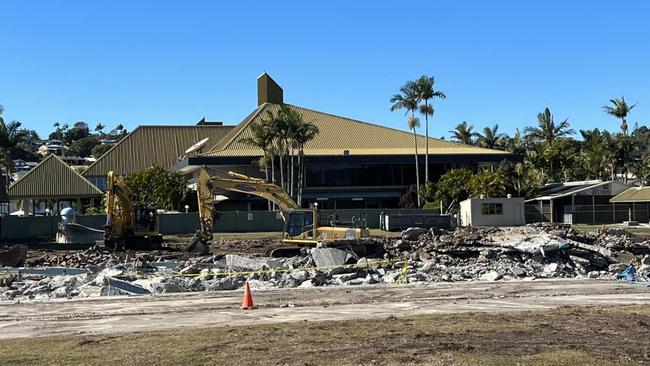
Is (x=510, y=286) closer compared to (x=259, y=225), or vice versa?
(x=510, y=286)

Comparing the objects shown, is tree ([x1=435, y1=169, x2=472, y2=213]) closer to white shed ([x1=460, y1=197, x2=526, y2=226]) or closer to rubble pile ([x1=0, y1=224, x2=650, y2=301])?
white shed ([x1=460, y1=197, x2=526, y2=226])

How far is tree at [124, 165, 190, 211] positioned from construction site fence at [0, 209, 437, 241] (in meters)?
12.9

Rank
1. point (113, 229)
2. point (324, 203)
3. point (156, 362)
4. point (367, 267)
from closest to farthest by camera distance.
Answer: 1. point (156, 362)
2. point (367, 267)
3. point (113, 229)
4. point (324, 203)

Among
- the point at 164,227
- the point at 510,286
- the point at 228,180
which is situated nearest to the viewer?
the point at 510,286

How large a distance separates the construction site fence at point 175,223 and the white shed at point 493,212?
275 inches

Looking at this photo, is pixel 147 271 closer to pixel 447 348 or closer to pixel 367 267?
pixel 367 267

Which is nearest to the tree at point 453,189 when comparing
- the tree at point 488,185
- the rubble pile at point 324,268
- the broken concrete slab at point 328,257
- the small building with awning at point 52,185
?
the tree at point 488,185

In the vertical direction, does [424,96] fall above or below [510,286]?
above

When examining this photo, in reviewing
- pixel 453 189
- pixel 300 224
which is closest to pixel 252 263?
Answer: pixel 300 224

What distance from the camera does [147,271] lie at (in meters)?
32.7

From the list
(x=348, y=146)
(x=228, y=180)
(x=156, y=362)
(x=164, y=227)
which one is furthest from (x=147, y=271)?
(x=348, y=146)

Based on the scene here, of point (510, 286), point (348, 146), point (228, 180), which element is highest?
point (348, 146)

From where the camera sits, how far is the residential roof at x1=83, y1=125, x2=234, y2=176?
384 ft

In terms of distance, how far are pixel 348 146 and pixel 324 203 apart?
8847 millimetres
